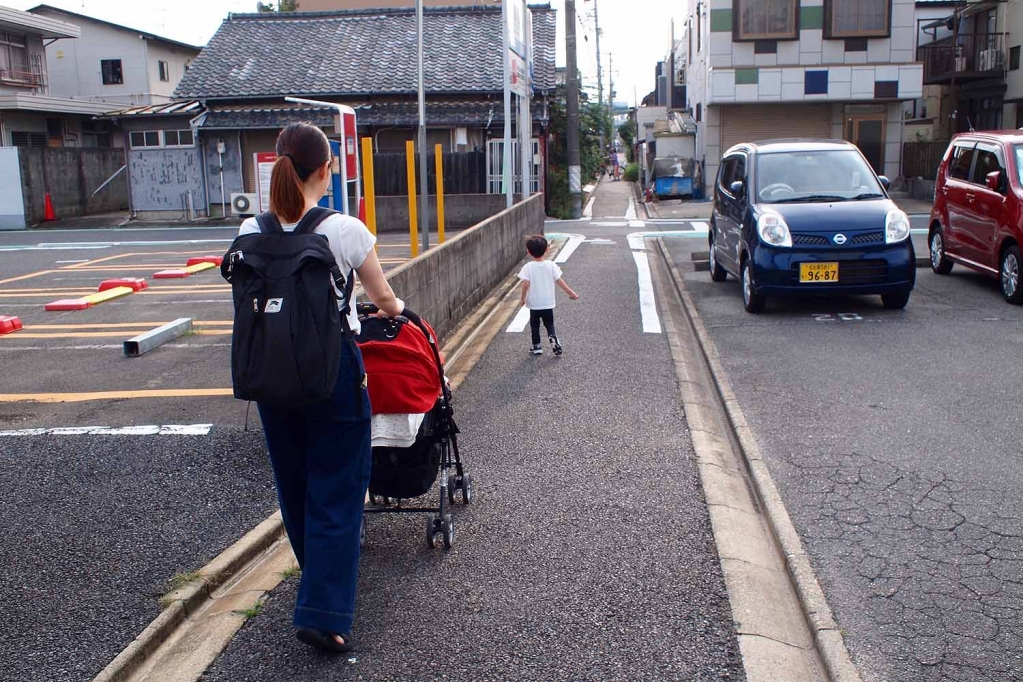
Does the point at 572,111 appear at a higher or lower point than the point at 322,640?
higher

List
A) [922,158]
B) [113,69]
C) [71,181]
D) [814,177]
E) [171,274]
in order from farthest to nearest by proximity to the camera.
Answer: [113,69]
[71,181]
[922,158]
[171,274]
[814,177]

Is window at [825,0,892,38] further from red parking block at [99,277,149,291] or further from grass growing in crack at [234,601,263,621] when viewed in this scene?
grass growing in crack at [234,601,263,621]

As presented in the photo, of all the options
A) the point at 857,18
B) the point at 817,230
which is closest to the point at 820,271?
the point at 817,230

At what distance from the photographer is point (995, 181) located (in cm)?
1078

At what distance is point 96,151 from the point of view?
31188mm

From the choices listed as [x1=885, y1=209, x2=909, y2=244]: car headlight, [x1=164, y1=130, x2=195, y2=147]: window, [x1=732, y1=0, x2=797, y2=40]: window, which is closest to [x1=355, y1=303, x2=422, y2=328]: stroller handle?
[x1=885, y1=209, x2=909, y2=244]: car headlight

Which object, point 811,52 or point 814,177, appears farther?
point 811,52

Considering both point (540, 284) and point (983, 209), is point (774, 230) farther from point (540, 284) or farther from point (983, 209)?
point (540, 284)

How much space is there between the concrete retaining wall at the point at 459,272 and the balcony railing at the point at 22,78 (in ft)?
71.4

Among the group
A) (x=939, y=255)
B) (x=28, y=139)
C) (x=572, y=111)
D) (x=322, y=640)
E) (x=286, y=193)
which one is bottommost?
(x=322, y=640)

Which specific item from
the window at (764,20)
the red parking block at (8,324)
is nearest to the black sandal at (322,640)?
the red parking block at (8,324)

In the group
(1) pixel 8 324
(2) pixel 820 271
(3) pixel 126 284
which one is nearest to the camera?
(2) pixel 820 271

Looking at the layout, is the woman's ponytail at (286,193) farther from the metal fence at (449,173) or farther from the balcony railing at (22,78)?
the balcony railing at (22,78)

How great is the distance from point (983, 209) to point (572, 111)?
53.6ft
